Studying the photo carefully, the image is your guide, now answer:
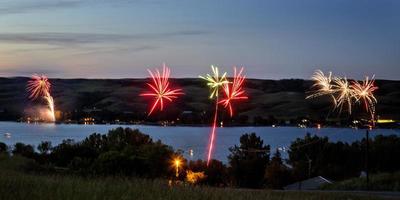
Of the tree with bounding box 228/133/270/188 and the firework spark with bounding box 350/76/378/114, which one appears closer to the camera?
the firework spark with bounding box 350/76/378/114

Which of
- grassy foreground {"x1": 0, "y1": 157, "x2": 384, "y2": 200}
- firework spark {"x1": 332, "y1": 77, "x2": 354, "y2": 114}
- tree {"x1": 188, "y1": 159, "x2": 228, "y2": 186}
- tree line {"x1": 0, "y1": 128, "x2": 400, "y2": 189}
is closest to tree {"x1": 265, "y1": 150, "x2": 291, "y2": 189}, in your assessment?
tree line {"x1": 0, "y1": 128, "x2": 400, "y2": 189}

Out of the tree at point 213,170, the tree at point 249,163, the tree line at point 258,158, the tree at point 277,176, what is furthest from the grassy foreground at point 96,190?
the tree at point 249,163

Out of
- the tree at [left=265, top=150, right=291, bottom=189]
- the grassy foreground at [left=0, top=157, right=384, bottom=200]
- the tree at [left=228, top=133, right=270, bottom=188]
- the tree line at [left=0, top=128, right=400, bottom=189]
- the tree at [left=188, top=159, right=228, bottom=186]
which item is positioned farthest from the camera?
the tree at [left=228, top=133, right=270, bottom=188]

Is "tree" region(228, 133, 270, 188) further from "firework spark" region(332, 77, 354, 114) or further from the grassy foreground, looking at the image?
the grassy foreground

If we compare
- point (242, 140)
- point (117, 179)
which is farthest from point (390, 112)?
point (117, 179)

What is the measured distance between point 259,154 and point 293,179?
59.4 ft

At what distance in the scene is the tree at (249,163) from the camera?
8212cm

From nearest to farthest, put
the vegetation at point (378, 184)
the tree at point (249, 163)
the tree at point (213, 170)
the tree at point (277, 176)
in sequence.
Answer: the vegetation at point (378, 184) < the tree at point (277, 176) < the tree at point (213, 170) < the tree at point (249, 163)

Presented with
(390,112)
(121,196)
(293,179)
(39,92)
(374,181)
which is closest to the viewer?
(121,196)

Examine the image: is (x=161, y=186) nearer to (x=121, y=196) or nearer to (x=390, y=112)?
(x=121, y=196)

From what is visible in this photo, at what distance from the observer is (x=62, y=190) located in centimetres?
1088

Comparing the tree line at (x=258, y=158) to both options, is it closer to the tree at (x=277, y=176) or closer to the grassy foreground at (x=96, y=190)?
the tree at (x=277, y=176)

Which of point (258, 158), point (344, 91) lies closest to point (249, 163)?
point (258, 158)

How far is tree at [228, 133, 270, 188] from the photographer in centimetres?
8212
